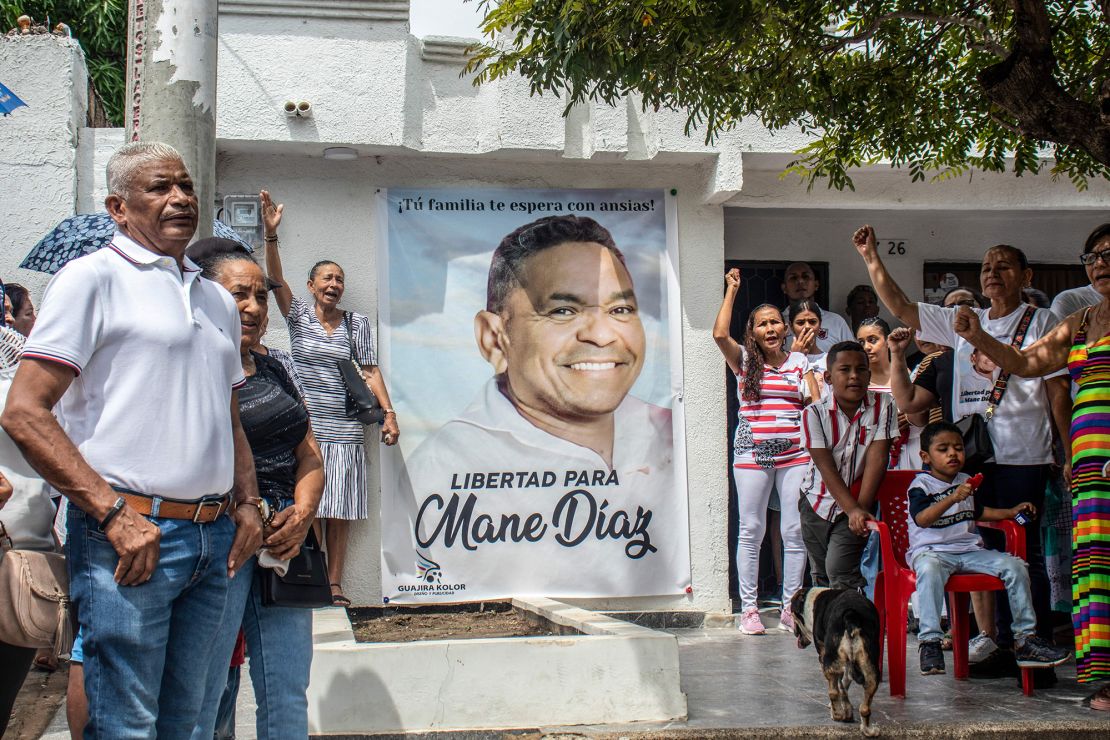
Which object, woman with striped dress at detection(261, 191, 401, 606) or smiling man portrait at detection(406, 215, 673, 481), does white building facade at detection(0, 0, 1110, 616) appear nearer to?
woman with striped dress at detection(261, 191, 401, 606)

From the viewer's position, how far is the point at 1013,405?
671 centimetres

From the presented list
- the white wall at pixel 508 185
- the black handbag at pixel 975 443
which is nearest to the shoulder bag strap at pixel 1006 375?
the black handbag at pixel 975 443

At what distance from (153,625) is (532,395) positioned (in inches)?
227

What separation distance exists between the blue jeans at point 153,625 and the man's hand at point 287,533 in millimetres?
268

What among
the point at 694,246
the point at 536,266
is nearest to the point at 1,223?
the point at 536,266

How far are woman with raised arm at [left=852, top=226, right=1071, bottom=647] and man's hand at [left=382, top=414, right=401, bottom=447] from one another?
11.3ft

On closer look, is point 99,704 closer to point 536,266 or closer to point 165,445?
point 165,445

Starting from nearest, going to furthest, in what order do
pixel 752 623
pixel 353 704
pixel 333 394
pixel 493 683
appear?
1. pixel 353 704
2. pixel 493 683
3. pixel 333 394
4. pixel 752 623

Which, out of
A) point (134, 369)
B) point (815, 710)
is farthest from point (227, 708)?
point (815, 710)

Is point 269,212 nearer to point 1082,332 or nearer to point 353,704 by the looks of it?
point 353,704

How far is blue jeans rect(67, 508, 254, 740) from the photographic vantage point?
2.96m

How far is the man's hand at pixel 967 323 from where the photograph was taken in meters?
6.05

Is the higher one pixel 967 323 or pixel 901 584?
pixel 967 323

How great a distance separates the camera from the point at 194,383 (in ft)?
10.2
